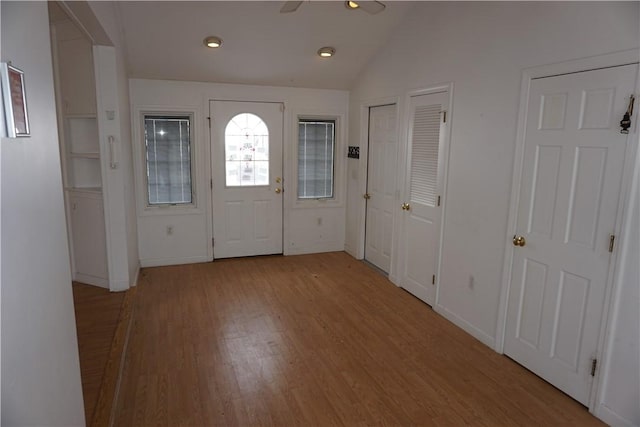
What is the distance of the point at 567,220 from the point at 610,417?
1.16m

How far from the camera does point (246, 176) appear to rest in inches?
208

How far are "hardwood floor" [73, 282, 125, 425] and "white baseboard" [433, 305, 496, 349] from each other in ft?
9.04

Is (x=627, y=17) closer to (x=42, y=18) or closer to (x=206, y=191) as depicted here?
(x=42, y=18)

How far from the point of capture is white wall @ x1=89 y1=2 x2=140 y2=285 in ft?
11.3

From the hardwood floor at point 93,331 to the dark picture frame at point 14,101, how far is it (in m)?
1.72

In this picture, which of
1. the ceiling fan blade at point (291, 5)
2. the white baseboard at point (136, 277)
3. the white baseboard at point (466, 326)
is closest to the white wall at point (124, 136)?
the white baseboard at point (136, 277)

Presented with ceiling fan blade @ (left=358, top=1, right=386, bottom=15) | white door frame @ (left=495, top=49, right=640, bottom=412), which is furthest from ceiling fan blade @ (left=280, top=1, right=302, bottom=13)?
white door frame @ (left=495, top=49, right=640, bottom=412)

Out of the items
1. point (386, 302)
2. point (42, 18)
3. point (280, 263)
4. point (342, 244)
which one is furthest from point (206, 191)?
point (42, 18)

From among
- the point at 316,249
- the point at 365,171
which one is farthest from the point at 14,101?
the point at 316,249

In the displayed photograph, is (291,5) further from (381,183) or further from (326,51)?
(381,183)

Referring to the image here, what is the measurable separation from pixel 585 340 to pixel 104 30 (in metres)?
3.93

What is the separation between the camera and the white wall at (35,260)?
108 centimetres

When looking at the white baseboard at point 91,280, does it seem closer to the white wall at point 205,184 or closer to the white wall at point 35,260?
the white wall at point 205,184

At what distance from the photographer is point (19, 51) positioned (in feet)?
4.00
